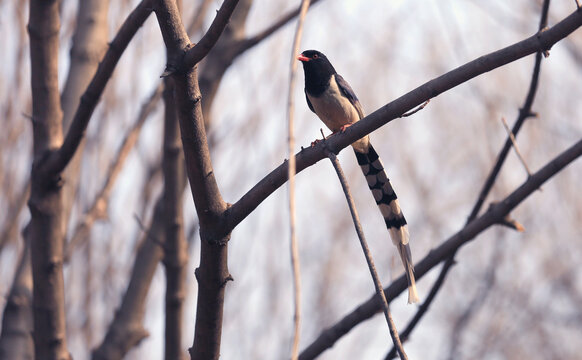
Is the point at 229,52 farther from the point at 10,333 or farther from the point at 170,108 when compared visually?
the point at 10,333

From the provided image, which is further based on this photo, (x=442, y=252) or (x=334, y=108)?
(x=334, y=108)

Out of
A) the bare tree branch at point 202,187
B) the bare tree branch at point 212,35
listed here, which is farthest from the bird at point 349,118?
the bare tree branch at point 212,35

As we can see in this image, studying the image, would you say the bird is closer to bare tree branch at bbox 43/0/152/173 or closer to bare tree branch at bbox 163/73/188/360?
bare tree branch at bbox 163/73/188/360

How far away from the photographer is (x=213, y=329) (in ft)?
8.45

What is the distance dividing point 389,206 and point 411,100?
1.46m

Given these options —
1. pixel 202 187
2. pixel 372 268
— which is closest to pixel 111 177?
pixel 202 187

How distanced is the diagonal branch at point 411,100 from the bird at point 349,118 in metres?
0.96

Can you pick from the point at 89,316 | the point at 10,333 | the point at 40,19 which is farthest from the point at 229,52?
the point at 89,316

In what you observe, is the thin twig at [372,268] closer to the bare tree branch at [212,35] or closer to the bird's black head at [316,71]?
the bare tree branch at [212,35]

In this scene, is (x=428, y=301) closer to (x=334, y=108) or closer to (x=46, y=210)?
(x=334, y=108)

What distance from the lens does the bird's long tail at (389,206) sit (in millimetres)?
3068

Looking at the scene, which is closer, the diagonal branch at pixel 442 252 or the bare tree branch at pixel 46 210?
the diagonal branch at pixel 442 252

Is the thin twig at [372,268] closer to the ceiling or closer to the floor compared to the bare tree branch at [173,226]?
closer to the floor

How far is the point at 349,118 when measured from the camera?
4242 millimetres
